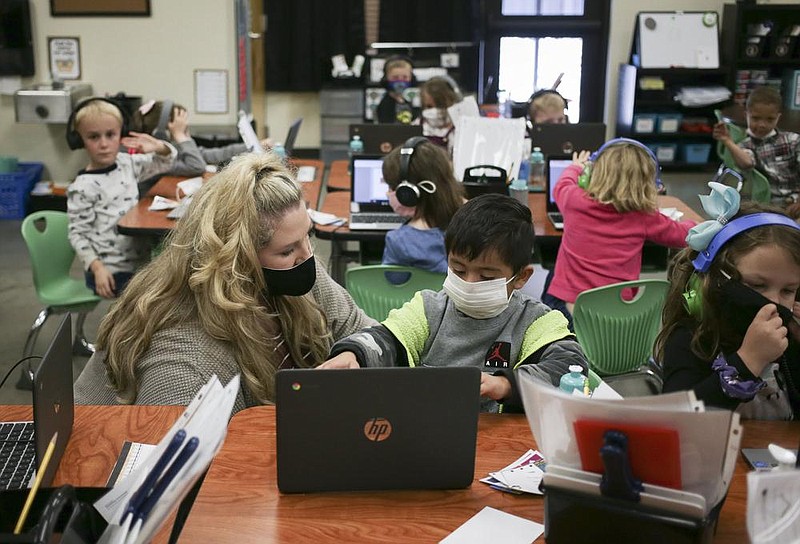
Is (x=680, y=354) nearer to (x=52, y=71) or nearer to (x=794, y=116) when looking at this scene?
(x=52, y=71)

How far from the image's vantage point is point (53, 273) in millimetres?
3854

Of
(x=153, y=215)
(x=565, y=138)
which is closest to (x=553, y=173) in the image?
(x=565, y=138)

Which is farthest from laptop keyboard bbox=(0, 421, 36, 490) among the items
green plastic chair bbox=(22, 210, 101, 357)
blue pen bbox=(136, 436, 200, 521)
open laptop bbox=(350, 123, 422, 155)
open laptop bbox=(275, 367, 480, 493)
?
open laptop bbox=(350, 123, 422, 155)

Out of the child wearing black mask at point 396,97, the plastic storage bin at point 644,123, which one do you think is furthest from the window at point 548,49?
the child wearing black mask at point 396,97

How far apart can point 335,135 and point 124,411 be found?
676cm

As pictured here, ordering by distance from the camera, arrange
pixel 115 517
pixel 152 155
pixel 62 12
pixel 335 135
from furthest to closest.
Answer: pixel 335 135
pixel 62 12
pixel 152 155
pixel 115 517

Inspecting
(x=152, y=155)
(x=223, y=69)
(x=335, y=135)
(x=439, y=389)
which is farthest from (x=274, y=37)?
(x=439, y=389)

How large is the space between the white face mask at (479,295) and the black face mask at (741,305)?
1.47 ft

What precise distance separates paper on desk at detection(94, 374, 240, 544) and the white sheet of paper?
1.48ft

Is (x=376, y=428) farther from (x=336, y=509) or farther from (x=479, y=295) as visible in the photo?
(x=479, y=295)

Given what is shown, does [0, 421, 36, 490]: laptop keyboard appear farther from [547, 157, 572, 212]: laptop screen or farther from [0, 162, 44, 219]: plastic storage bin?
[0, 162, 44, 219]: plastic storage bin

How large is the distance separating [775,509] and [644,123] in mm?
7386

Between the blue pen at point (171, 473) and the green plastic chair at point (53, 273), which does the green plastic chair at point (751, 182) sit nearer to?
the green plastic chair at point (53, 273)

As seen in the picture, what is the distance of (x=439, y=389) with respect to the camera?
1439 millimetres
